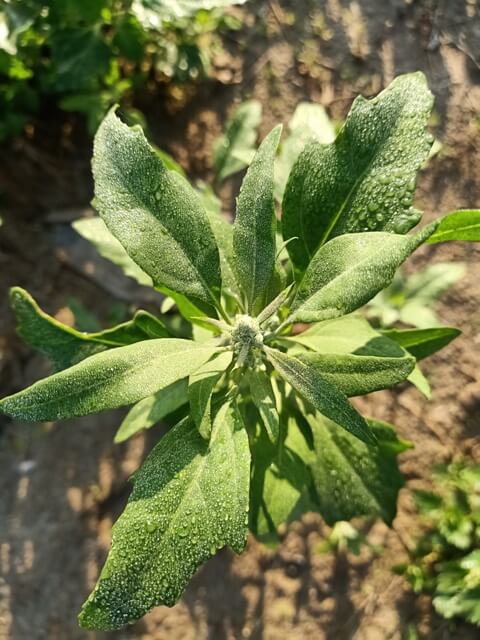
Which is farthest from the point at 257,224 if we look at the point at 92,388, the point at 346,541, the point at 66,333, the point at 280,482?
the point at 346,541

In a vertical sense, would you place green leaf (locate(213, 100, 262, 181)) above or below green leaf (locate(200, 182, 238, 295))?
above

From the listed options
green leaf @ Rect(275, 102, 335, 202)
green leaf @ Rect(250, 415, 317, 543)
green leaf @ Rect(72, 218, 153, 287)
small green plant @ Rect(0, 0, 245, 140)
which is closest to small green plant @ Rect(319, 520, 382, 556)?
green leaf @ Rect(250, 415, 317, 543)

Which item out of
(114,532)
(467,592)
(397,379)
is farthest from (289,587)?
(397,379)

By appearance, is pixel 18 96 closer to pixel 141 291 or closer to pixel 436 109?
pixel 141 291

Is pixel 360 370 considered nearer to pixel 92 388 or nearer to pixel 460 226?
pixel 460 226

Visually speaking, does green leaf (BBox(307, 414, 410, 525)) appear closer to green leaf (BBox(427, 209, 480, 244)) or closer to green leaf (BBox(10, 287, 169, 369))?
green leaf (BBox(10, 287, 169, 369))

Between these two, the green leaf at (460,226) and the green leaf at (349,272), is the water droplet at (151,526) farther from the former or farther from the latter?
the green leaf at (460,226)
